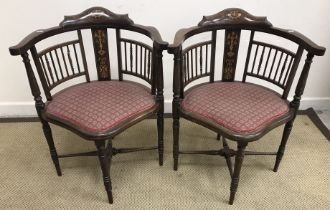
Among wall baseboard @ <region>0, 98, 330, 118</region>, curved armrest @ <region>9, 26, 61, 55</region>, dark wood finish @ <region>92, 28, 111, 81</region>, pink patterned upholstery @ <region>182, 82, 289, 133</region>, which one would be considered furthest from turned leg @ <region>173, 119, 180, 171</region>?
curved armrest @ <region>9, 26, 61, 55</region>

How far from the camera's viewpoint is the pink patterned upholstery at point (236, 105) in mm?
1324

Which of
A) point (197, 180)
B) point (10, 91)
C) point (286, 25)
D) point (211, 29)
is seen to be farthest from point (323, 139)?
point (10, 91)

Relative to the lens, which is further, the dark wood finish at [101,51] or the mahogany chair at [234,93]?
the dark wood finish at [101,51]

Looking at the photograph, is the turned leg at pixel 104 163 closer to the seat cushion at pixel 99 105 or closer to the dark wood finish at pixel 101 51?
the seat cushion at pixel 99 105

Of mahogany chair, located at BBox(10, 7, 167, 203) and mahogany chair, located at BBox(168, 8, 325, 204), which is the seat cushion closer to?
mahogany chair, located at BBox(10, 7, 167, 203)

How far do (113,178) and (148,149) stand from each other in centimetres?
26

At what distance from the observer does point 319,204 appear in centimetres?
153

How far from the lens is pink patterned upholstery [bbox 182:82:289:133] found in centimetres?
132

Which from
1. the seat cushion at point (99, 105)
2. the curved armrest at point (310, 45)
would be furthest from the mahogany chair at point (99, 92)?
the curved armrest at point (310, 45)

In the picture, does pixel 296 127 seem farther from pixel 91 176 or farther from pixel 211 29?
pixel 91 176

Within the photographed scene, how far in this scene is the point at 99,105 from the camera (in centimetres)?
142

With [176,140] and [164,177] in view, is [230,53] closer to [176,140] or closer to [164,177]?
[176,140]

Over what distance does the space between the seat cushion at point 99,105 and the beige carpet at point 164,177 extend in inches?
18.9

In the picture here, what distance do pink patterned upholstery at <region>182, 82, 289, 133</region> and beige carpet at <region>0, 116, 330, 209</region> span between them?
18.9 inches
